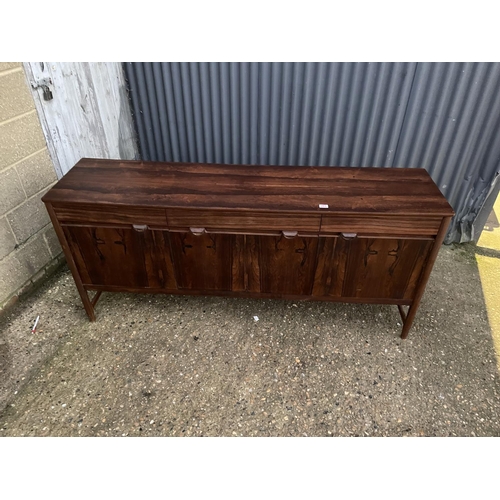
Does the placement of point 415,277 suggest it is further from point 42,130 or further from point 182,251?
point 42,130

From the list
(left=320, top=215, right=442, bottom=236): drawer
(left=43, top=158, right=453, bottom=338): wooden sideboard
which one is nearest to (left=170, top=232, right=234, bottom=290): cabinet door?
(left=43, top=158, right=453, bottom=338): wooden sideboard

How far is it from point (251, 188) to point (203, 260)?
19.7 inches

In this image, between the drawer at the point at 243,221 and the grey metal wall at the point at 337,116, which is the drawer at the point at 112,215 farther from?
the grey metal wall at the point at 337,116

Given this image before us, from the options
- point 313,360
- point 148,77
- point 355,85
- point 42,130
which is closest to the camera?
point 313,360

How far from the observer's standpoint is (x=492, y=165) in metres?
2.78

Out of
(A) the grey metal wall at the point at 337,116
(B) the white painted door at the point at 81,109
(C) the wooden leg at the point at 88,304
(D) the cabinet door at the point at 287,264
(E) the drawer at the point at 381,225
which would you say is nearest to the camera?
(E) the drawer at the point at 381,225

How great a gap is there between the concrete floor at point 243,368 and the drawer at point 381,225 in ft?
2.66

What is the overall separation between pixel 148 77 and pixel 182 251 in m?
1.72

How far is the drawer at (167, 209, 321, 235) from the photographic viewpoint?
5.96 ft

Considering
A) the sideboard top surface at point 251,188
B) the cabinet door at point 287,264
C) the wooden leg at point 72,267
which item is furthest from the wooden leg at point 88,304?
the cabinet door at point 287,264

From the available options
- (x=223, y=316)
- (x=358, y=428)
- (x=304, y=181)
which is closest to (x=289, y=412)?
(x=358, y=428)

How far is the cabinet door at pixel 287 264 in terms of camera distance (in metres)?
1.91

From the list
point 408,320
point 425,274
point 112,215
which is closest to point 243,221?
point 112,215

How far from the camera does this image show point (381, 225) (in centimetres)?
180
